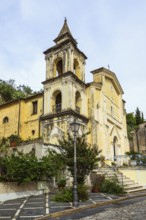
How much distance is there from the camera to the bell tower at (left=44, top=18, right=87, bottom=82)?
25.5 metres

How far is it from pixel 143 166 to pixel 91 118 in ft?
24.4

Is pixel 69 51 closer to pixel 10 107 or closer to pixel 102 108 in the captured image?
pixel 102 108

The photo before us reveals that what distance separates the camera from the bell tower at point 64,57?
25.5m

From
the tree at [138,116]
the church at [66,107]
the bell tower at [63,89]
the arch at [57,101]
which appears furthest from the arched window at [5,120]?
the tree at [138,116]

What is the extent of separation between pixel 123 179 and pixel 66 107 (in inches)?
350

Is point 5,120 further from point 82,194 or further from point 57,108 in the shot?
point 82,194

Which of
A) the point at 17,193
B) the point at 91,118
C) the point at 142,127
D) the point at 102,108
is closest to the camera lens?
the point at 17,193

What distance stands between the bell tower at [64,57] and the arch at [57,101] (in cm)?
219

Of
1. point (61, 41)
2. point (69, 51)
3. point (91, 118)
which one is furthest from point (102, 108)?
point (61, 41)

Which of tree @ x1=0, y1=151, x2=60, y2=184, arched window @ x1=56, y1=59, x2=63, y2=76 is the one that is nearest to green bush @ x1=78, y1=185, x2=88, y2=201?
tree @ x1=0, y1=151, x2=60, y2=184

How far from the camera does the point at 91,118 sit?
998 inches

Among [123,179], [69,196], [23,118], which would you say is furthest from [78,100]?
[69,196]

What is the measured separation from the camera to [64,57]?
25.7 m

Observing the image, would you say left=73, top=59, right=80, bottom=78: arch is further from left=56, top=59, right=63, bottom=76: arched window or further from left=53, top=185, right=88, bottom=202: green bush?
left=53, top=185, right=88, bottom=202: green bush
